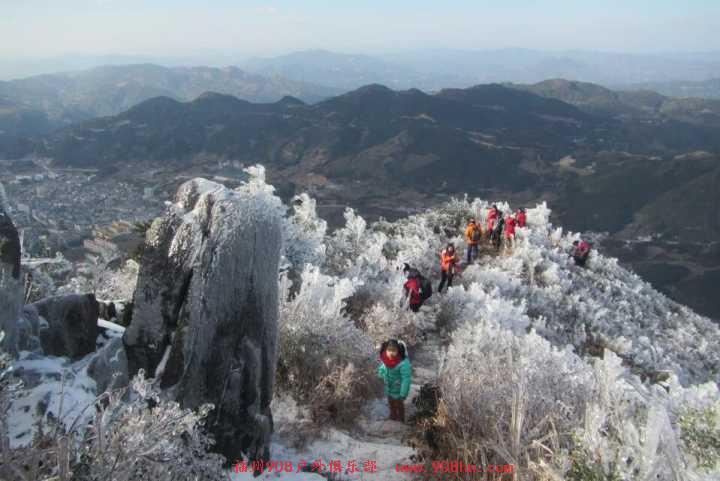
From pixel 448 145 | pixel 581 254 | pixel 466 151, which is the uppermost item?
pixel 581 254

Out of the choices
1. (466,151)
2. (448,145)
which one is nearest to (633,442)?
(466,151)

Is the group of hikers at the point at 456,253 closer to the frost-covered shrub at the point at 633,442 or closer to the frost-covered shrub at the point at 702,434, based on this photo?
the frost-covered shrub at the point at 633,442

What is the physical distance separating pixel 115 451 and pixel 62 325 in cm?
240

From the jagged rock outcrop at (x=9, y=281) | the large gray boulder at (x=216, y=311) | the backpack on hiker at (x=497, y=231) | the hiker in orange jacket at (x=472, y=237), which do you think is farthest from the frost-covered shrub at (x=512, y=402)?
the backpack on hiker at (x=497, y=231)

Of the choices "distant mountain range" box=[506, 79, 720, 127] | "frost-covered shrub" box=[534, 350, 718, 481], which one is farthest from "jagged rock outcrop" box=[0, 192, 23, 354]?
"distant mountain range" box=[506, 79, 720, 127]

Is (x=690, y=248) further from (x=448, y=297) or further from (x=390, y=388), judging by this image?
(x=390, y=388)

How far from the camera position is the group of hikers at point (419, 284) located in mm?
5020

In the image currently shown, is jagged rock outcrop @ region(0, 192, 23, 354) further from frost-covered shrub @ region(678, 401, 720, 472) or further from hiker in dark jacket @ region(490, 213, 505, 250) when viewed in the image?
hiker in dark jacket @ region(490, 213, 505, 250)

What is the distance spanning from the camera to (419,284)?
8.16 metres

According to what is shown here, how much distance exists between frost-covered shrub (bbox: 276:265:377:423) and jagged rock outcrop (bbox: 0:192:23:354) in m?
2.42

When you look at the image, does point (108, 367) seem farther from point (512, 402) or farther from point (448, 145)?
point (448, 145)

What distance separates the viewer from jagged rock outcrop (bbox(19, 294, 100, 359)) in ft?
13.6

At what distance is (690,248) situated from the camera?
2210 inches

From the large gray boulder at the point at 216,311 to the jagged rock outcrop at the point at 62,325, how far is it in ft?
1.79
